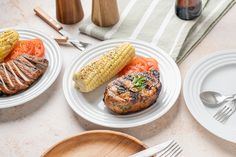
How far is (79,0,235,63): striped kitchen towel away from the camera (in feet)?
3.89

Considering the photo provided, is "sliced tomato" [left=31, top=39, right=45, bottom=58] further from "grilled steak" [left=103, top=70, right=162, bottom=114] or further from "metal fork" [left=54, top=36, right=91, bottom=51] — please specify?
"grilled steak" [left=103, top=70, right=162, bottom=114]

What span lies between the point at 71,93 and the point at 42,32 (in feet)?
0.77

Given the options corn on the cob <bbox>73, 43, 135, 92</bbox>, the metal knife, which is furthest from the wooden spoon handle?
corn on the cob <bbox>73, 43, 135, 92</bbox>

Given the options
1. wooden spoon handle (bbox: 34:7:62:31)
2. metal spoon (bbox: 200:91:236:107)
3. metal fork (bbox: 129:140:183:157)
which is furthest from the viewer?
wooden spoon handle (bbox: 34:7:62:31)

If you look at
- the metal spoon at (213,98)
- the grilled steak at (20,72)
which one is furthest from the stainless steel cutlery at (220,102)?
the grilled steak at (20,72)

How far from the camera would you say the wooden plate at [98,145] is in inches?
37.6

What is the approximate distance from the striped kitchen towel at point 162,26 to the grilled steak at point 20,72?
19 cm

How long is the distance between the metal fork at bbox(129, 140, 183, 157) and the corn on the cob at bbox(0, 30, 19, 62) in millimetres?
442

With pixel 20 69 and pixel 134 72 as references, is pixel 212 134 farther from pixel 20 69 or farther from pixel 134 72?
pixel 20 69

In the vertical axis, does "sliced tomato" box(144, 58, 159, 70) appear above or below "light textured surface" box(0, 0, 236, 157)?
above

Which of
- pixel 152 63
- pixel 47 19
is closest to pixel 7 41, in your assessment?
pixel 47 19

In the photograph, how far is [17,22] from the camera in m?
1.31

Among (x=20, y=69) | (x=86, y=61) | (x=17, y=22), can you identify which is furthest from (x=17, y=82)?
(x=17, y=22)

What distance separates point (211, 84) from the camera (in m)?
1.08
